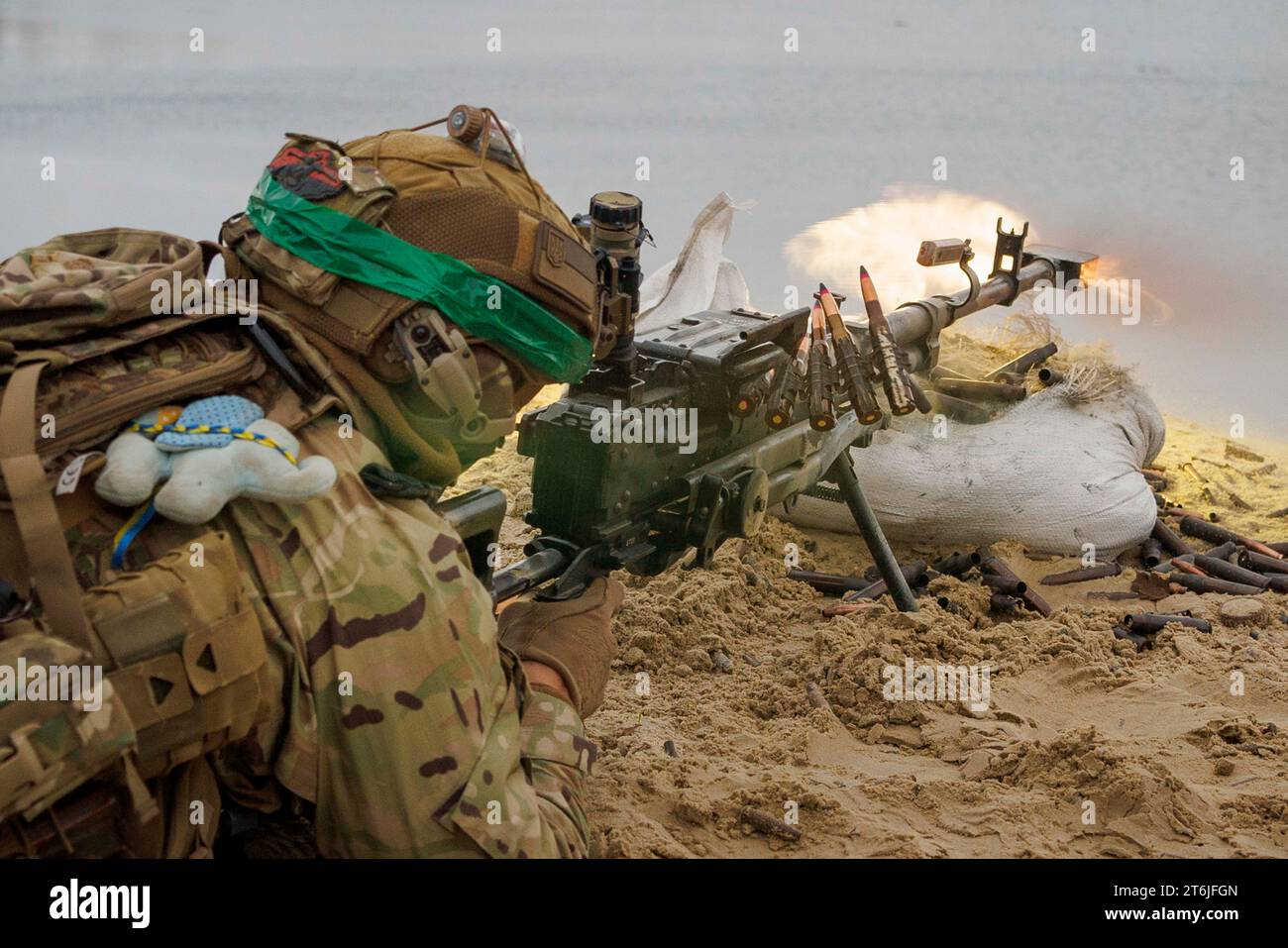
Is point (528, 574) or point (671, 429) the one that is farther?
point (671, 429)

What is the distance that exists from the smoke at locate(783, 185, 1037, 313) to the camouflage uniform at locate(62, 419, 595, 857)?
541 cm

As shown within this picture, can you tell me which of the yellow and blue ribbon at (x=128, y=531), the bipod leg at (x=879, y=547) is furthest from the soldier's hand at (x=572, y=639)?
the bipod leg at (x=879, y=547)

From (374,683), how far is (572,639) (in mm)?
987

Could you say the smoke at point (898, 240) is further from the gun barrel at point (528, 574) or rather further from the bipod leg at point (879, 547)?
the gun barrel at point (528, 574)

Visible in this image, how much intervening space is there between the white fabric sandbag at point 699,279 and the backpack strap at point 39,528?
14.7 ft

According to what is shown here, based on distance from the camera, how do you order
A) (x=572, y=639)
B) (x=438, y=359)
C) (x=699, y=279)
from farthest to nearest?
1. (x=699, y=279)
2. (x=572, y=639)
3. (x=438, y=359)

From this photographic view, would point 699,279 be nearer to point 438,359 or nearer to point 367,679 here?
point 438,359

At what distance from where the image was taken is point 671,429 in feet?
13.1

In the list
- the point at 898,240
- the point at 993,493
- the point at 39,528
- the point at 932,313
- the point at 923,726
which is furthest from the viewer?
the point at 898,240

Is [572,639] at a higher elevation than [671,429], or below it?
below

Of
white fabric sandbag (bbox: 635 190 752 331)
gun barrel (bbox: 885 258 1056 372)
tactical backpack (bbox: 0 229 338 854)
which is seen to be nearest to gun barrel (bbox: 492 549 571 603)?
tactical backpack (bbox: 0 229 338 854)

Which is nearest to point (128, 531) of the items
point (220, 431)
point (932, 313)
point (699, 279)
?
point (220, 431)

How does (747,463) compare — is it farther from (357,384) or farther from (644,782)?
(357,384)

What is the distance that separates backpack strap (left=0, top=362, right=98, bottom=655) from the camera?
2186mm
